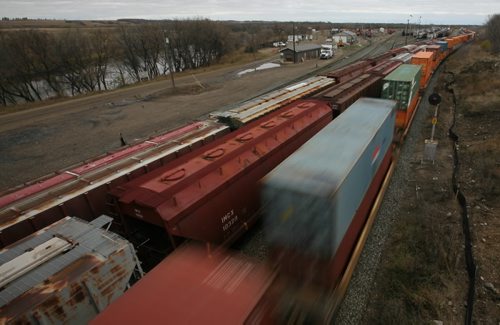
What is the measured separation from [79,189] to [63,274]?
144 inches

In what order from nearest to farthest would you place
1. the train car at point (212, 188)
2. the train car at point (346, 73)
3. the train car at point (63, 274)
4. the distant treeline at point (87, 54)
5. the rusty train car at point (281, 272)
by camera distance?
the rusty train car at point (281, 272), the train car at point (63, 274), the train car at point (212, 188), the train car at point (346, 73), the distant treeline at point (87, 54)

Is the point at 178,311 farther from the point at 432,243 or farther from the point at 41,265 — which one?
the point at 432,243

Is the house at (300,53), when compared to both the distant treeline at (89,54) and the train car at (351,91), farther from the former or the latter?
the train car at (351,91)

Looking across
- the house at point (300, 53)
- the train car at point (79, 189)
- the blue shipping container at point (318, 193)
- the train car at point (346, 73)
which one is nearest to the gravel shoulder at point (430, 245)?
the blue shipping container at point (318, 193)

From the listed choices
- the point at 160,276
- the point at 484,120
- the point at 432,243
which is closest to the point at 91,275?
the point at 160,276

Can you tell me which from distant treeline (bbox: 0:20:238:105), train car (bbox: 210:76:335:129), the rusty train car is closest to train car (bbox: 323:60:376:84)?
train car (bbox: 210:76:335:129)

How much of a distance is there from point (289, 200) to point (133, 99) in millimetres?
34950

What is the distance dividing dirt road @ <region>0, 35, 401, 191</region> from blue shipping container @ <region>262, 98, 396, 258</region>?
736 inches

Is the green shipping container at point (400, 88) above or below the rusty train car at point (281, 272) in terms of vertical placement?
above

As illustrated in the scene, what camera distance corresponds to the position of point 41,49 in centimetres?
4378

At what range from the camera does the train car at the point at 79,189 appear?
26.9 ft

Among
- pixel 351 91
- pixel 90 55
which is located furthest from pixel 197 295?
pixel 90 55

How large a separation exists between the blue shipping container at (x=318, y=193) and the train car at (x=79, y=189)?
5.42 meters

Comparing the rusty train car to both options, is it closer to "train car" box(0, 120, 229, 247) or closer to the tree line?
"train car" box(0, 120, 229, 247)
